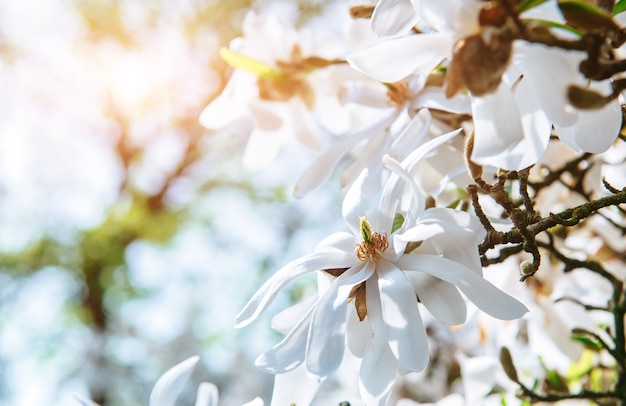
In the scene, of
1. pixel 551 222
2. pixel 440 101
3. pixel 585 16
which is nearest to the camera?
pixel 585 16

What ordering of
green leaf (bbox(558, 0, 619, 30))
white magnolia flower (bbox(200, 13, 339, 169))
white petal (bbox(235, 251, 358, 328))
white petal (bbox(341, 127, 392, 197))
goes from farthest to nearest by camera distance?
white magnolia flower (bbox(200, 13, 339, 169)) < white petal (bbox(341, 127, 392, 197)) < white petal (bbox(235, 251, 358, 328)) < green leaf (bbox(558, 0, 619, 30))

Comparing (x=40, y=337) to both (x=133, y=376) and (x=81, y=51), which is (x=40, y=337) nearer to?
(x=133, y=376)

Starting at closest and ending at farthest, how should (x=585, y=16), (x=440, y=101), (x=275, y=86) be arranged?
(x=585, y=16) < (x=440, y=101) < (x=275, y=86)

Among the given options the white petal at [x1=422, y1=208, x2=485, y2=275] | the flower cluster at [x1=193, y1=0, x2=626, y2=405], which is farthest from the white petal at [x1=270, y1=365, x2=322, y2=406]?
Answer: the white petal at [x1=422, y1=208, x2=485, y2=275]

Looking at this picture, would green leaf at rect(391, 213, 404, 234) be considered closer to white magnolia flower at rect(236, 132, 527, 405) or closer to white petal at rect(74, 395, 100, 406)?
white magnolia flower at rect(236, 132, 527, 405)

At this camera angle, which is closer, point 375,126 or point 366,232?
point 366,232

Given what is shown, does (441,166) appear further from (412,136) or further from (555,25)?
(555,25)

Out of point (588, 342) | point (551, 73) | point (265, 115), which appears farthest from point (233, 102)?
point (588, 342)

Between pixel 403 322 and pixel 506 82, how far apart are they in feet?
0.41

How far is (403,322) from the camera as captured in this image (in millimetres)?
306

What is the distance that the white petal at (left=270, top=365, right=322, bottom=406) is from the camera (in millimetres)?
352

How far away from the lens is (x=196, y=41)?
15.0 ft

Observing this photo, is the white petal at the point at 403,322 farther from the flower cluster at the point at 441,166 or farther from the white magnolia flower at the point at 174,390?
the white magnolia flower at the point at 174,390

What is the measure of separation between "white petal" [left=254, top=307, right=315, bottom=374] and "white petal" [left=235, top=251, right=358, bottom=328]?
0.07 feet
